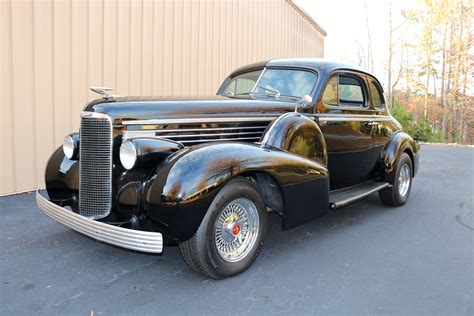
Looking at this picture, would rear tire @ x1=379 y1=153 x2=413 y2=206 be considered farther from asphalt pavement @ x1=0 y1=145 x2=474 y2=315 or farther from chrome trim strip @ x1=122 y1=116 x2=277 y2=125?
chrome trim strip @ x1=122 y1=116 x2=277 y2=125

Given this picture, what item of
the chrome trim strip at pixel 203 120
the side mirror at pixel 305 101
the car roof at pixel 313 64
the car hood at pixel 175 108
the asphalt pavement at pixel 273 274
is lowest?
the asphalt pavement at pixel 273 274

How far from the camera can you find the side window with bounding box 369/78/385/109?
19.0 ft

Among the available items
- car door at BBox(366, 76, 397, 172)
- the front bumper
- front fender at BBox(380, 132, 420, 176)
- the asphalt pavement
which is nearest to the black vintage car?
the front bumper

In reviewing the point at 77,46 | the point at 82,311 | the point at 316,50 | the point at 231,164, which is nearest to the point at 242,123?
the point at 231,164

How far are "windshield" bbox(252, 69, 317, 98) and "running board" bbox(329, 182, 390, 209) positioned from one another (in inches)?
48.8

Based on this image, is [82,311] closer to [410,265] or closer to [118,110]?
[118,110]

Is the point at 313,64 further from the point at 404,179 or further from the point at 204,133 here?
the point at 404,179

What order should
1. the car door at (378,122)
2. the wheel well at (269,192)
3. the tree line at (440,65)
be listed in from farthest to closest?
the tree line at (440,65), the car door at (378,122), the wheel well at (269,192)

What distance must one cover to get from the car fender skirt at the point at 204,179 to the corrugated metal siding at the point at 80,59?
12.2 ft

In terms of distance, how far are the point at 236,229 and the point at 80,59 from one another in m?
4.43

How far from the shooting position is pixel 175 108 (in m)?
3.64

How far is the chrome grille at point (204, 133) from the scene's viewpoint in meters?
→ 3.53

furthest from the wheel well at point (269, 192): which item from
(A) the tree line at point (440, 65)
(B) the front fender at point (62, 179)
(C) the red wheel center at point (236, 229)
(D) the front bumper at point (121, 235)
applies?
(A) the tree line at point (440, 65)

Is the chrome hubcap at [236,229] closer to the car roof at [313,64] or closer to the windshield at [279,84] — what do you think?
the windshield at [279,84]
